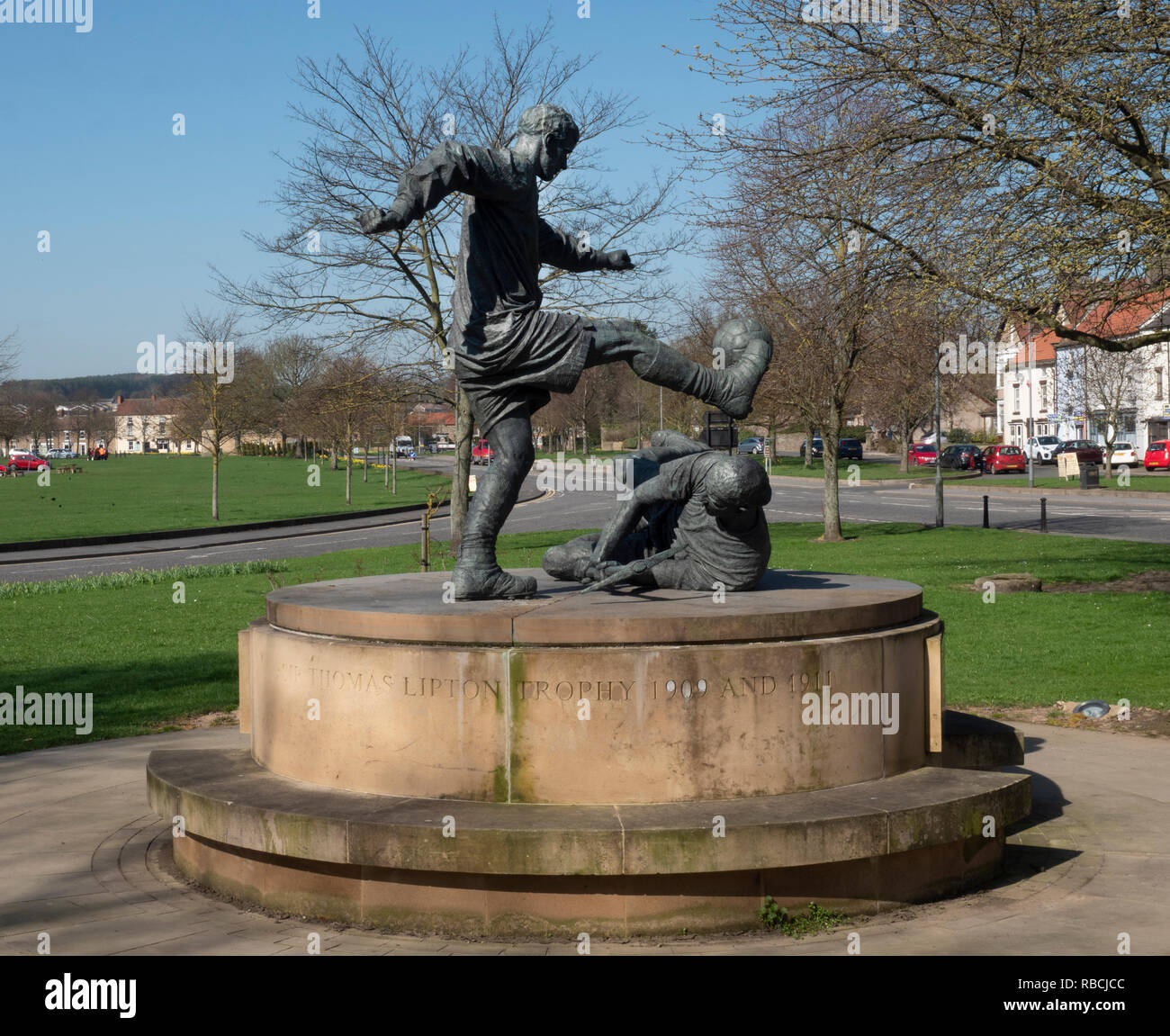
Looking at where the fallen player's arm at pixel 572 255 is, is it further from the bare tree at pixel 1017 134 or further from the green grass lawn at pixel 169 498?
the green grass lawn at pixel 169 498

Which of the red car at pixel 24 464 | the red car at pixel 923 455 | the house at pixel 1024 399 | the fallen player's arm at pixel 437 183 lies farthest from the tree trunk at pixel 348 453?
the fallen player's arm at pixel 437 183

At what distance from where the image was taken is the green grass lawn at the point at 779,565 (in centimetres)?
1126

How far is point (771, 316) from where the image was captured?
26.4 meters

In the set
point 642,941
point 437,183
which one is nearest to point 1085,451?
point 437,183

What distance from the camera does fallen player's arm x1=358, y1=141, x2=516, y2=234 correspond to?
5.66 meters

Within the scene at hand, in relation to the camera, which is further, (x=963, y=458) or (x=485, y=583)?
(x=963, y=458)

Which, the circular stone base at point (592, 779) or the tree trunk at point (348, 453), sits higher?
the tree trunk at point (348, 453)

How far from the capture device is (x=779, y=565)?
20.9 metres

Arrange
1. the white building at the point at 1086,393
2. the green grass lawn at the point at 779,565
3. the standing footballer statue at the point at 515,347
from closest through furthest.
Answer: the standing footballer statue at the point at 515,347, the green grass lawn at the point at 779,565, the white building at the point at 1086,393

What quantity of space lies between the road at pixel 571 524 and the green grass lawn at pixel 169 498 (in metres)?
2.86

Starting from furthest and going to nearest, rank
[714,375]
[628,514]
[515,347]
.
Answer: [628,514], [714,375], [515,347]

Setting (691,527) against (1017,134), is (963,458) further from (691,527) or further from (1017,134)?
(691,527)

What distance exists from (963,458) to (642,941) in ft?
194
